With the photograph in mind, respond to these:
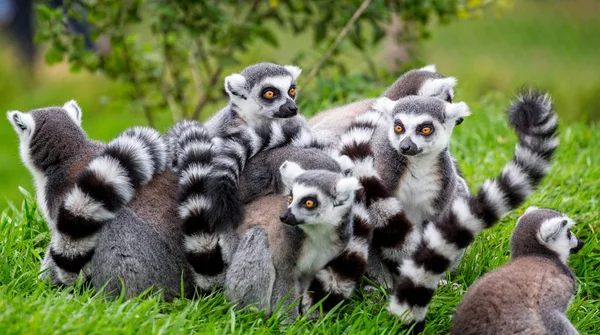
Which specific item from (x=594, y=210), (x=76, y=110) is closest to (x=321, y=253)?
(x=76, y=110)

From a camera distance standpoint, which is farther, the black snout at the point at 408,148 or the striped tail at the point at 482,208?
the black snout at the point at 408,148

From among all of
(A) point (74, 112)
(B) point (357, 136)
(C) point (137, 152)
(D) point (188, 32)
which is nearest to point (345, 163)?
(B) point (357, 136)

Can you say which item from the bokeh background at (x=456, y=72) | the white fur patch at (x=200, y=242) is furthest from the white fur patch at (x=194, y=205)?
the bokeh background at (x=456, y=72)

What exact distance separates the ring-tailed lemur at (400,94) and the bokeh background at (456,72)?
1.97 m

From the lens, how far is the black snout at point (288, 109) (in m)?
4.87

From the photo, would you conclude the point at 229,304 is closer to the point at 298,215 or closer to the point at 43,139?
the point at 298,215

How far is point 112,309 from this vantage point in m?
3.59

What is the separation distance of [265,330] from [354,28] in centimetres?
448

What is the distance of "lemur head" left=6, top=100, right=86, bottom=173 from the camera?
14.0 ft

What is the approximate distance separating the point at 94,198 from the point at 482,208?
6.68 feet

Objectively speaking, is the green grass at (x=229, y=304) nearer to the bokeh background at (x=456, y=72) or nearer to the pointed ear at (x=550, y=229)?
the pointed ear at (x=550, y=229)

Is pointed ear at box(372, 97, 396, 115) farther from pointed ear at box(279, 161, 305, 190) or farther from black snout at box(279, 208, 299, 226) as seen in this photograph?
black snout at box(279, 208, 299, 226)

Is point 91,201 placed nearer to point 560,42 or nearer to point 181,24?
point 181,24

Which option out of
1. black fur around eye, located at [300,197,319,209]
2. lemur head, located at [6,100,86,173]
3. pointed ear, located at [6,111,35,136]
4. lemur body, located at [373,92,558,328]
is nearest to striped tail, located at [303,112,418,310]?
lemur body, located at [373,92,558,328]
